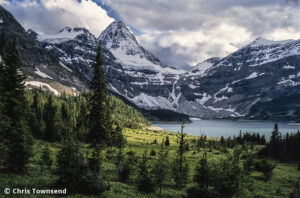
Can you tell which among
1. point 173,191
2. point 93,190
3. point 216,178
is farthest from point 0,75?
point 216,178

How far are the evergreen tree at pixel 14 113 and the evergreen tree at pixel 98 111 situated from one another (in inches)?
370

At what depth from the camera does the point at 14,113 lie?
22609 mm

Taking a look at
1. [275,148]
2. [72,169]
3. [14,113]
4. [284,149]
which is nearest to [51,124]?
[14,113]

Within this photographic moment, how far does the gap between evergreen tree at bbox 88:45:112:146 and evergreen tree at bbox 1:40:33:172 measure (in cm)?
941

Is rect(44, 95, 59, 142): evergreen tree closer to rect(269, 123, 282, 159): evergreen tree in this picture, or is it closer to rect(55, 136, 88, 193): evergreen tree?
rect(55, 136, 88, 193): evergreen tree

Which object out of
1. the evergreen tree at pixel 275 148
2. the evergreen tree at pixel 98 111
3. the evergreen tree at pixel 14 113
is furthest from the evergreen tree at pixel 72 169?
the evergreen tree at pixel 275 148

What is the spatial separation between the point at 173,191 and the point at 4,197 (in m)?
19.0

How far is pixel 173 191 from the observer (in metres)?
27.5

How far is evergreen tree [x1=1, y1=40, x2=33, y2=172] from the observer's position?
21.3m

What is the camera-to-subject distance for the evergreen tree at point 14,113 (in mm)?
21344

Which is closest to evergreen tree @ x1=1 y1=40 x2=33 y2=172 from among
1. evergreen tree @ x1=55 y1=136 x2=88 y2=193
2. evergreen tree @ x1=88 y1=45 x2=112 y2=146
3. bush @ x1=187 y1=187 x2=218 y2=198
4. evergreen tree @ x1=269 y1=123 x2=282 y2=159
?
evergreen tree @ x1=55 y1=136 x2=88 y2=193

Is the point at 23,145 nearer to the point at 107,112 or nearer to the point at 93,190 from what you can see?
the point at 93,190

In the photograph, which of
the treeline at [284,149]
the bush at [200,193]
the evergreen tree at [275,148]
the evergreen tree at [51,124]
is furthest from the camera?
the evergreen tree at [51,124]

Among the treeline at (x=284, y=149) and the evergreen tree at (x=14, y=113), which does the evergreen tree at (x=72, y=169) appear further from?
the treeline at (x=284, y=149)
